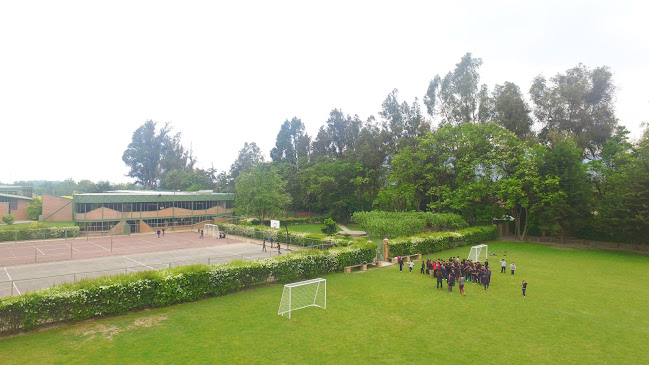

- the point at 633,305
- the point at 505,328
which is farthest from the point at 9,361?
the point at 633,305

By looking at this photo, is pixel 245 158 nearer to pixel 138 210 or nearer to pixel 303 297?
pixel 138 210

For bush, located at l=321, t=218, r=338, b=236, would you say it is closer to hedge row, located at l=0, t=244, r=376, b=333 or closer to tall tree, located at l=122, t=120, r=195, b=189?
hedge row, located at l=0, t=244, r=376, b=333

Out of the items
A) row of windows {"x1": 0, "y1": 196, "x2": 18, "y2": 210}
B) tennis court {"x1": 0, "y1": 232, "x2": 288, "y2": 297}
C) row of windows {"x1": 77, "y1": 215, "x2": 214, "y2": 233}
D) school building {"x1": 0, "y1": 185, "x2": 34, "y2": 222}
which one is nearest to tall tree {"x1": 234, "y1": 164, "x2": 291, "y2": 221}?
row of windows {"x1": 77, "y1": 215, "x2": 214, "y2": 233}

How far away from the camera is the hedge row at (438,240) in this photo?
3058 cm

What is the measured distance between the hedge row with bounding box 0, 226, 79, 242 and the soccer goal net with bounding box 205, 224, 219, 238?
1721cm

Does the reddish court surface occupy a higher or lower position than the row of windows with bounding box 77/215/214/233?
lower

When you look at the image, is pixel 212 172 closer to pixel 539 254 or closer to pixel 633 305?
pixel 539 254

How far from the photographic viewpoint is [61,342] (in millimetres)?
12828

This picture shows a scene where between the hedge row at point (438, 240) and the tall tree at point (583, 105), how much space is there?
18013 mm

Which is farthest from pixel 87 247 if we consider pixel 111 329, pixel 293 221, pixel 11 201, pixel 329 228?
pixel 11 201

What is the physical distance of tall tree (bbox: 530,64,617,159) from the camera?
45062 mm

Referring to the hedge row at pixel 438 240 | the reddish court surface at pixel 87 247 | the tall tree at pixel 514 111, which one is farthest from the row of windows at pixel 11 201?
the tall tree at pixel 514 111

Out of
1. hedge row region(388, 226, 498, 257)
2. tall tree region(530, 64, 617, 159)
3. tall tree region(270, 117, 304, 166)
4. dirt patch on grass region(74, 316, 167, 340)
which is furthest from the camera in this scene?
tall tree region(270, 117, 304, 166)

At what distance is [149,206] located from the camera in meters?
54.4
